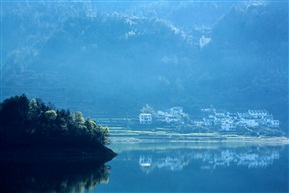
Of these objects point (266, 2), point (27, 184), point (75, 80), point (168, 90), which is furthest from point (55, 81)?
point (27, 184)

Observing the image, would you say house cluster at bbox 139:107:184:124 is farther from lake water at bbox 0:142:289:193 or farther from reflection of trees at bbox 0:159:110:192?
reflection of trees at bbox 0:159:110:192

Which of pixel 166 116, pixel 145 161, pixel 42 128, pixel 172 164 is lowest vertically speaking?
pixel 172 164

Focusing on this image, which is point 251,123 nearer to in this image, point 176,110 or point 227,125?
point 227,125

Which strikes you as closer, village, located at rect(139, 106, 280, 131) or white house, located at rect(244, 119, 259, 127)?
village, located at rect(139, 106, 280, 131)

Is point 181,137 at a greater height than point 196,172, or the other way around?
point 181,137

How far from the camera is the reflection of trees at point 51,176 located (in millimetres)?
32875

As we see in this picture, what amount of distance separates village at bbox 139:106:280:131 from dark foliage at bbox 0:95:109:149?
46.4 m

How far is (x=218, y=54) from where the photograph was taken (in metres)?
143

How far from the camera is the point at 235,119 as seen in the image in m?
112

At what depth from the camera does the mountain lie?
12212 cm

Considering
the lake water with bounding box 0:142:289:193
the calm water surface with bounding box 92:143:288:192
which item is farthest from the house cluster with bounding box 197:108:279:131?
the lake water with bounding box 0:142:289:193

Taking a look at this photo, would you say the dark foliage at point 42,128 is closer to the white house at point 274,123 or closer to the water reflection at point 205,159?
the water reflection at point 205,159

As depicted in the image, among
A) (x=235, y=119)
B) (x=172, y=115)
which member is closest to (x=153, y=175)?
(x=172, y=115)

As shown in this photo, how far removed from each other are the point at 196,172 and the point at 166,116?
6087 cm
